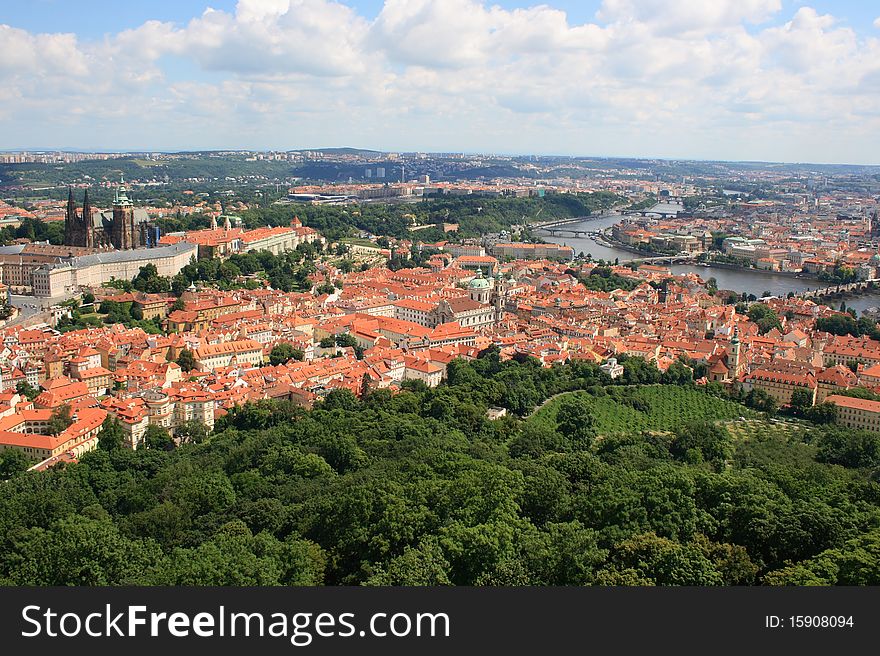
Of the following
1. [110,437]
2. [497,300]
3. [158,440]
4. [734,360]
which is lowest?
[158,440]

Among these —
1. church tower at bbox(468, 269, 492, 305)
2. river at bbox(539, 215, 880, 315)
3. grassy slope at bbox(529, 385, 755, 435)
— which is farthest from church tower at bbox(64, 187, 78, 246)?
river at bbox(539, 215, 880, 315)

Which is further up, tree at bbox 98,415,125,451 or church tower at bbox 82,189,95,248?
church tower at bbox 82,189,95,248

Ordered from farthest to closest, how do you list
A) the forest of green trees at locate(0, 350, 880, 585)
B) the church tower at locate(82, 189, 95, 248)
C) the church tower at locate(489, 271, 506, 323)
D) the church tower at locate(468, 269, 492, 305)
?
the church tower at locate(82, 189, 95, 248) → the church tower at locate(468, 269, 492, 305) → the church tower at locate(489, 271, 506, 323) → the forest of green trees at locate(0, 350, 880, 585)

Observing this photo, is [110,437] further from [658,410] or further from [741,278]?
[741,278]

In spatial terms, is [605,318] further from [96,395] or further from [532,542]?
[532,542]

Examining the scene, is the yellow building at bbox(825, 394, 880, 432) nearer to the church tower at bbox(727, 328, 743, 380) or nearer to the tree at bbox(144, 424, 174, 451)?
the church tower at bbox(727, 328, 743, 380)

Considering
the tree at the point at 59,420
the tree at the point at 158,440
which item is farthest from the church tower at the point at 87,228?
the tree at the point at 158,440

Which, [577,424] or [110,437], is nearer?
[110,437]

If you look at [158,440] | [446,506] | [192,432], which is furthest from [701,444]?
[158,440]
